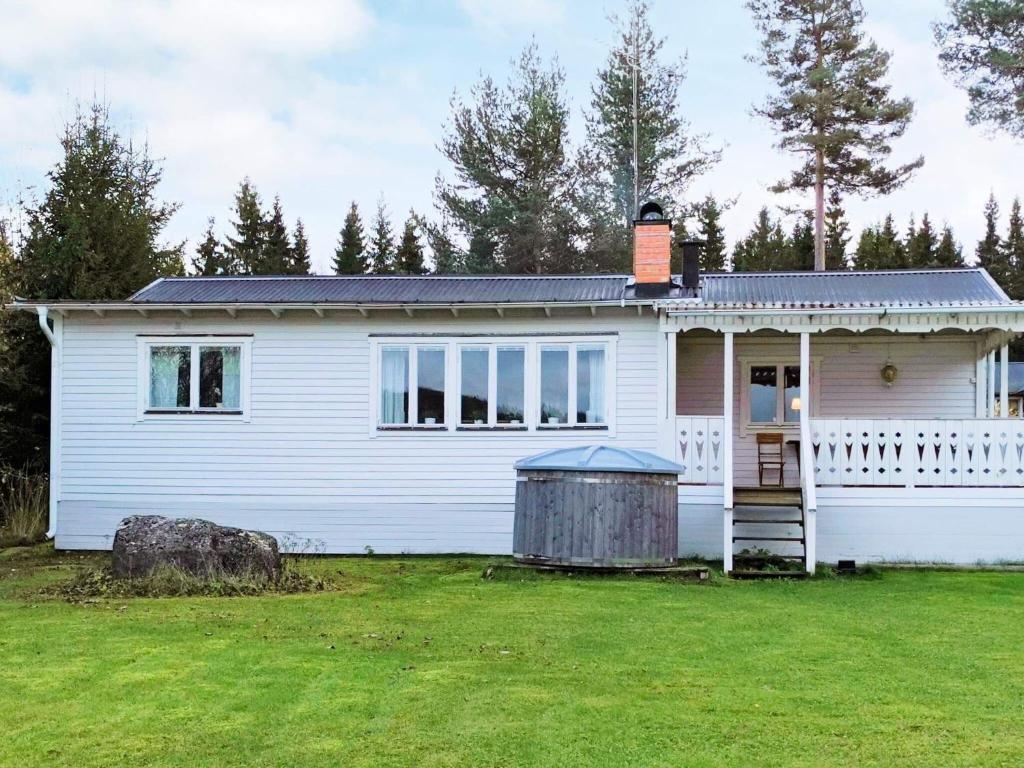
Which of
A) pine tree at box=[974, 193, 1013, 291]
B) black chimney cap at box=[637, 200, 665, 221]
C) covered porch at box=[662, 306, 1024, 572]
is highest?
pine tree at box=[974, 193, 1013, 291]

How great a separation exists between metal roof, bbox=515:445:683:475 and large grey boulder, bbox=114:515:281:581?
2706 millimetres

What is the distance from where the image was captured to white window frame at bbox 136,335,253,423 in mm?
13133

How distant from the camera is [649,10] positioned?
2908cm

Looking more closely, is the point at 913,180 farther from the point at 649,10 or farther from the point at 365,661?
the point at 365,661

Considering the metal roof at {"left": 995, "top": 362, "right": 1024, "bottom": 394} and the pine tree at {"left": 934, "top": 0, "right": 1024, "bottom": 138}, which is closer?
the pine tree at {"left": 934, "top": 0, "right": 1024, "bottom": 138}

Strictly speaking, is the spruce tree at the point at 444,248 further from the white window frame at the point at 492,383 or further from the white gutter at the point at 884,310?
the white gutter at the point at 884,310

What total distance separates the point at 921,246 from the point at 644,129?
45.8 ft

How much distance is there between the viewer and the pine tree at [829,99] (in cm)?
2645

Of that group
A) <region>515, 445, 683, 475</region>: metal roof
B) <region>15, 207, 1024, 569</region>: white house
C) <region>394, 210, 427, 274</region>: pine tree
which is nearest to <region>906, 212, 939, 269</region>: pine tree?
<region>394, 210, 427, 274</region>: pine tree

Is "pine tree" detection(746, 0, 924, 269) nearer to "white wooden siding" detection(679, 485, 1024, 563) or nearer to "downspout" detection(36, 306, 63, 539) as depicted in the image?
"white wooden siding" detection(679, 485, 1024, 563)

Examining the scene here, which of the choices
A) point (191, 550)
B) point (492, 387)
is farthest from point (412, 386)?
point (191, 550)

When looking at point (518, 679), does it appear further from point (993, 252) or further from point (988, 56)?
point (993, 252)

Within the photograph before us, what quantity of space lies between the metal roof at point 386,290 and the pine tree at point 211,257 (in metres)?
22.0

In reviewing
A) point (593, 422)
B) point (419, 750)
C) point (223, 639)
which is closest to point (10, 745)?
point (419, 750)
